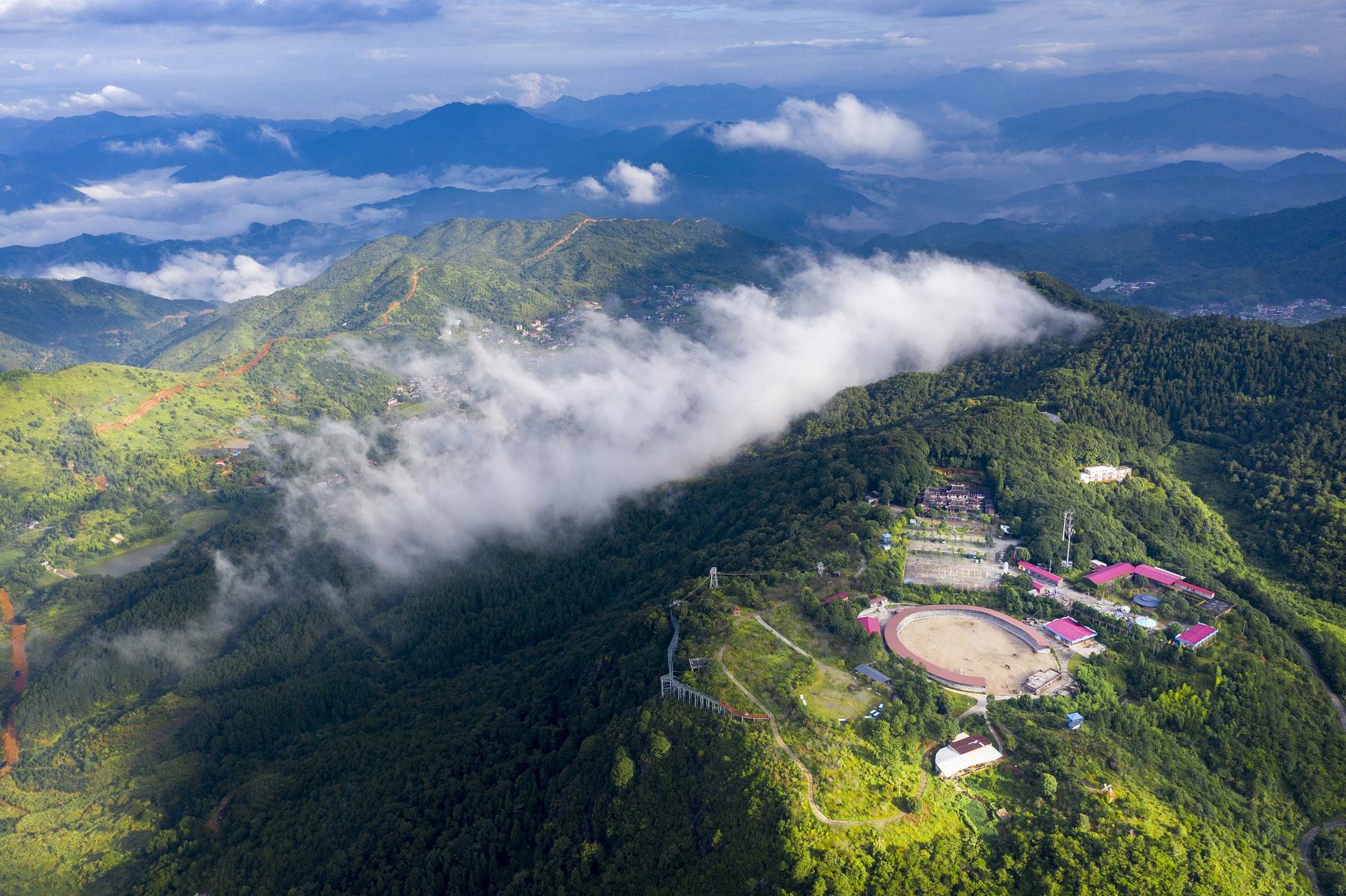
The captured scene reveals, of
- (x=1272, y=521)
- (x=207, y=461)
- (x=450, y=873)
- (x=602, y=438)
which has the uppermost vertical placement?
(x=1272, y=521)

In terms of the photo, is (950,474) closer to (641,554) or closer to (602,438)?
(641,554)

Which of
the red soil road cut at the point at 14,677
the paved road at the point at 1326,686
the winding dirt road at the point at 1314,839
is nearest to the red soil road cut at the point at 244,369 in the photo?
the red soil road cut at the point at 14,677

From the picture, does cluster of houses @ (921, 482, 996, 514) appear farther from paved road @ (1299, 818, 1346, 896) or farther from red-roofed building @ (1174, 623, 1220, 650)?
paved road @ (1299, 818, 1346, 896)

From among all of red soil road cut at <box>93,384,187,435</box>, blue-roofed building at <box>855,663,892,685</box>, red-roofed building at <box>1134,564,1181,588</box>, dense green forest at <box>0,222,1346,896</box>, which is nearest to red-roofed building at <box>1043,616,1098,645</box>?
dense green forest at <box>0,222,1346,896</box>

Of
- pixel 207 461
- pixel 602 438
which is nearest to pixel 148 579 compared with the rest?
pixel 207 461

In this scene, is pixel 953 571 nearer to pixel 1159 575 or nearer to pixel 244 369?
pixel 1159 575

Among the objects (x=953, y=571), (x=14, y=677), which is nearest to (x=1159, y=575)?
(x=953, y=571)

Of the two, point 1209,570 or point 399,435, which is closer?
point 1209,570
